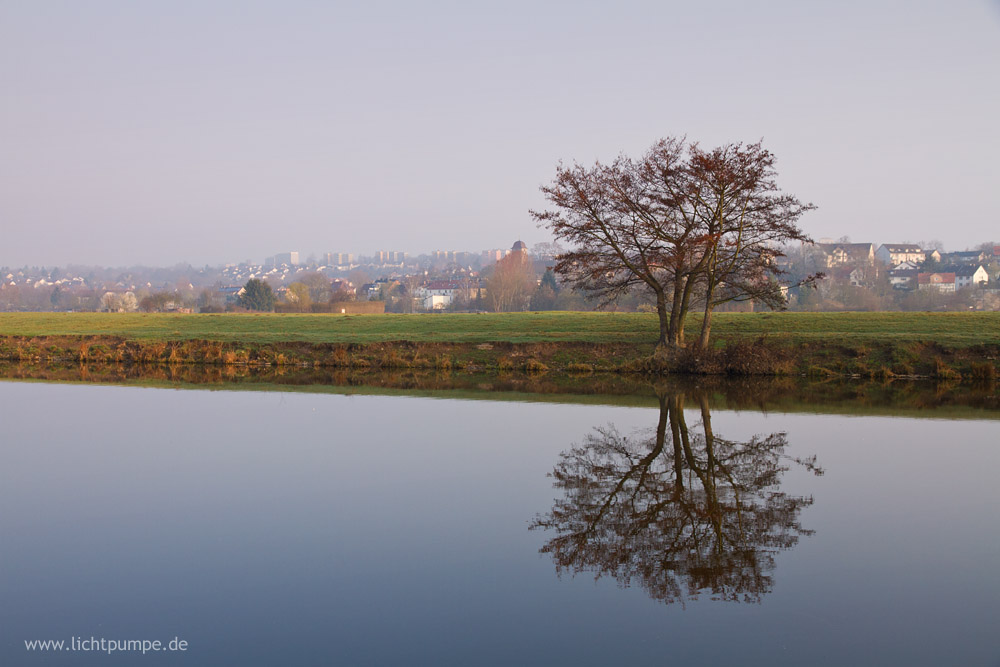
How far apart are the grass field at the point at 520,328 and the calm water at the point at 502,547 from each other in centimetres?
1901

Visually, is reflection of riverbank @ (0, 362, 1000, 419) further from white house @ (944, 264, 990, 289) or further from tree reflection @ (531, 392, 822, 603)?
white house @ (944, 264, 990, 289)

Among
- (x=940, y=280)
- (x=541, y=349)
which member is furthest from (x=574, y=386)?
(x=940, y=280)

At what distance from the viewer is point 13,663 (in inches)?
258

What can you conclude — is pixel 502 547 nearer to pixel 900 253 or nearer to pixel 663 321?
pixel 663 321

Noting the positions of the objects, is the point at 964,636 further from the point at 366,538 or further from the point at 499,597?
the point at 366,538

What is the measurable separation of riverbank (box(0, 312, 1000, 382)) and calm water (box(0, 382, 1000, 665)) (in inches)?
563

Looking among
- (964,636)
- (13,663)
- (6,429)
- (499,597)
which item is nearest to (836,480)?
(964,636)

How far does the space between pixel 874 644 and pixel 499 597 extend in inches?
126

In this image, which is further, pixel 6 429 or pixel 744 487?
pixel 6 429

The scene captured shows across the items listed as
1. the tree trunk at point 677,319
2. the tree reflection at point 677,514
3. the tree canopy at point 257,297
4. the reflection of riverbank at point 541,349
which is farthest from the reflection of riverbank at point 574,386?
the tree canopy at point 257,297

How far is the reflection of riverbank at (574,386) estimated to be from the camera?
73.0 ft

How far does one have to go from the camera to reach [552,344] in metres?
36.2

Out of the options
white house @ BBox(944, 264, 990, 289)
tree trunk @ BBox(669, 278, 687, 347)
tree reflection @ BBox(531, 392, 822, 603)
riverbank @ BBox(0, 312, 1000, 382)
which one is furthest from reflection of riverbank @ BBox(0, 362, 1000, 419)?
white house @ BBox(944, 264, 990, 289)

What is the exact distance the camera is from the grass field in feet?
115
